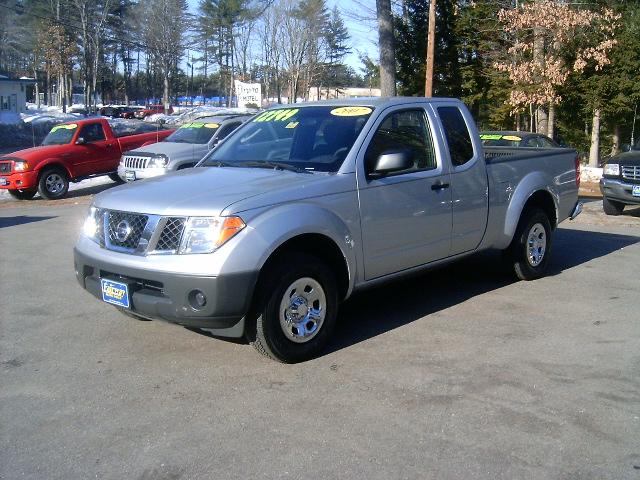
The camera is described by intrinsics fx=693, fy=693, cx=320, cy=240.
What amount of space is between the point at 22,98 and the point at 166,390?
57.3m

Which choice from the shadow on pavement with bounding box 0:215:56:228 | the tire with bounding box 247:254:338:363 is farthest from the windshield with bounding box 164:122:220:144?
the tire with bounding box 247:254:338:363

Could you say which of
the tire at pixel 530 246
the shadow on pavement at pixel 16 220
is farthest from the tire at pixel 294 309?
the shadow on pavement at pixel 16 220

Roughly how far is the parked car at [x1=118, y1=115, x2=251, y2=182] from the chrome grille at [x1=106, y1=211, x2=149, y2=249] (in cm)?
912

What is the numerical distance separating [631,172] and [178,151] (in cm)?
897

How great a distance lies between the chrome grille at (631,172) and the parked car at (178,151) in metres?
7.77

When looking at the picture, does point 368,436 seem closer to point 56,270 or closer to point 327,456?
point 327,456

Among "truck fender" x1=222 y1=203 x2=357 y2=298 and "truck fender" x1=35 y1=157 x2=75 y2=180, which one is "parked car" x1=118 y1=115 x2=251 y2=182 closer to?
"truck fender" x1=35 y1=157 x2=75 y2=180

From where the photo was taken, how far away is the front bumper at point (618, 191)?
40.1 ft

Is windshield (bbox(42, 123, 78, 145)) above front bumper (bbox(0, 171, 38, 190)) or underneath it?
above

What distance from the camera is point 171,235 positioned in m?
4.68

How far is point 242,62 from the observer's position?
72.2m

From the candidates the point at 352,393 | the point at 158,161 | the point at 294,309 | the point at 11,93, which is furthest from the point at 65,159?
the point at 11,93

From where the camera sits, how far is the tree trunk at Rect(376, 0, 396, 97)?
19.1m

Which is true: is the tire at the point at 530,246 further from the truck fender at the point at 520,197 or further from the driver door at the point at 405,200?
the driver door at the point at 405,200
